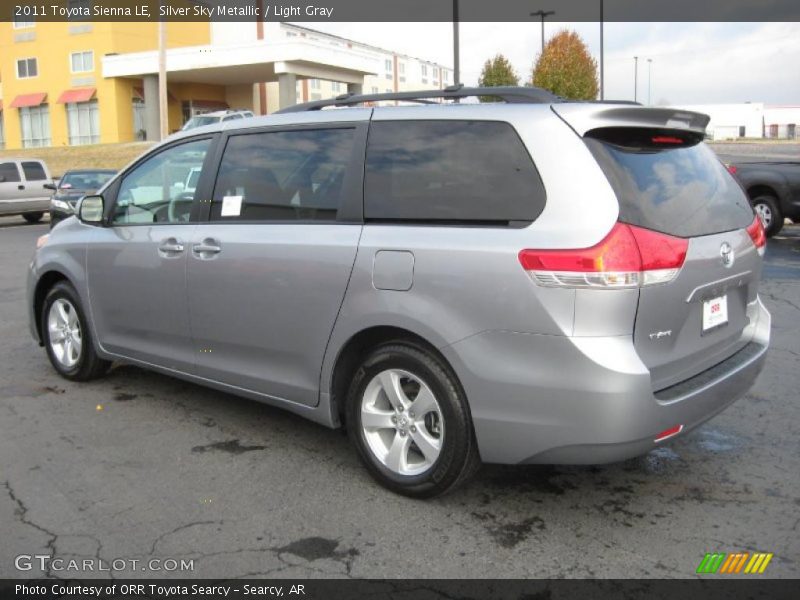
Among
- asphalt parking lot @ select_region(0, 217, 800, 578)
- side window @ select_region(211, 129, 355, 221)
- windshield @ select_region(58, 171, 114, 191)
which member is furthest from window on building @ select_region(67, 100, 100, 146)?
side window @ select_region(211, 129, 355, 221)

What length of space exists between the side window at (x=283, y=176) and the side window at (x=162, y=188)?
0.31 m

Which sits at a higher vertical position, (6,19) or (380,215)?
(6,19)

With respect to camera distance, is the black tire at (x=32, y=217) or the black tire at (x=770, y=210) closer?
the black tire at (x=770, y=210)

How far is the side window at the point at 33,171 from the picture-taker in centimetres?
2144

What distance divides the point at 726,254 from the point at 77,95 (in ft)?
171

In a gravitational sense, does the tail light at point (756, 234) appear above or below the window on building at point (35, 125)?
below

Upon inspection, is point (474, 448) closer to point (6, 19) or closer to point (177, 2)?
point (177, 2)

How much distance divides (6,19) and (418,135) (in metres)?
57.9

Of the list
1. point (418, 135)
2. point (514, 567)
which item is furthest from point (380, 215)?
point (514, 567)

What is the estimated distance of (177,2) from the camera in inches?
2010

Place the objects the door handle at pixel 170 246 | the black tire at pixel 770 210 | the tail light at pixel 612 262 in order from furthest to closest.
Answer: the black tire at pixel 770 210, the door handle at pixel 170 246, the tail light at pixel 612 262

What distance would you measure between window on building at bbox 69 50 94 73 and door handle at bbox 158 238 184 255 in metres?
49.7

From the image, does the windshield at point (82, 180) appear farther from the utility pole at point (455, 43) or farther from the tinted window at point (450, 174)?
the tinted window at point (450, 174)

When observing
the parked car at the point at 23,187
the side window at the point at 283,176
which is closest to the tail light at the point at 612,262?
the side window at the point at 283,176
